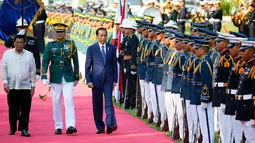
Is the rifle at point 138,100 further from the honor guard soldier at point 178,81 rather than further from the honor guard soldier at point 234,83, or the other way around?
the honor guard soldier at point 234,83

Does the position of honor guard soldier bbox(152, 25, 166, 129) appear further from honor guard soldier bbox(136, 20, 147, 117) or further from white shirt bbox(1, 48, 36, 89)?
white shirt bbox(1, 48, 36, 89)

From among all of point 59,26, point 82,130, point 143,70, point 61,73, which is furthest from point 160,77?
point 59,26

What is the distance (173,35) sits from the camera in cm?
1700

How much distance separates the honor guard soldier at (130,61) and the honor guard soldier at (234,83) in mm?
5675

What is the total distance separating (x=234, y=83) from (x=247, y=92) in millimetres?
515

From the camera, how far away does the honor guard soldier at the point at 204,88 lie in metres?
14.5

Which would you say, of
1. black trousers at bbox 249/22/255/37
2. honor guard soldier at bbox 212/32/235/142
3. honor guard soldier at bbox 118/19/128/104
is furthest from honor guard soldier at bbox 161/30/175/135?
black trousers at bbox 249/22/255/37

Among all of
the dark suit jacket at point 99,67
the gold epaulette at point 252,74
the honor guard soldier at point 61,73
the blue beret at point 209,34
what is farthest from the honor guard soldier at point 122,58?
the gold epaulette at point 252,74

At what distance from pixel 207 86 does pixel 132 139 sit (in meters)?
2.16

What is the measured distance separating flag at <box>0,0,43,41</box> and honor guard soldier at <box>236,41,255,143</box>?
Result: 23.5 ft

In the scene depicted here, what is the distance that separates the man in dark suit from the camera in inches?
657

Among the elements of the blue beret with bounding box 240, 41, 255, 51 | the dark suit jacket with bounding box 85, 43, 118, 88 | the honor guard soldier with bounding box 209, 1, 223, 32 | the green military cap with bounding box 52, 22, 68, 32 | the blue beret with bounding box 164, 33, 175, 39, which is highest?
the blue beret with bounding box 240, 41, 255, 51

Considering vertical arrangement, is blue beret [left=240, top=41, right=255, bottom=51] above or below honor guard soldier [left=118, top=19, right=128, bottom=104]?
above

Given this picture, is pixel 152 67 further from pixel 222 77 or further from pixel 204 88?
pixel 222 77
